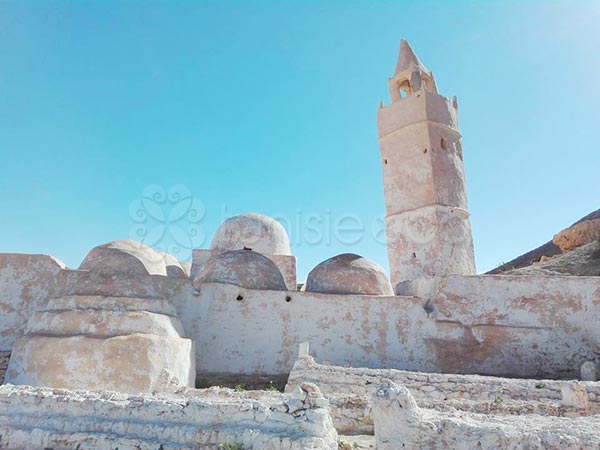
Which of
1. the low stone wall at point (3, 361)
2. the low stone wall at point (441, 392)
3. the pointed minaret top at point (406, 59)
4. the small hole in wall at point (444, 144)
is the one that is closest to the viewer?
the low stone wall at point (441, 392)

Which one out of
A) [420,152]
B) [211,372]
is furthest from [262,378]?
[420,152]

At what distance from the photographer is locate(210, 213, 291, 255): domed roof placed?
1450 cm

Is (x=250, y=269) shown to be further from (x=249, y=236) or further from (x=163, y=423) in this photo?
(x=163, y=423)

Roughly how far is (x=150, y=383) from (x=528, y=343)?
7997 millimetres

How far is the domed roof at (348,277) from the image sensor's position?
10828 mm

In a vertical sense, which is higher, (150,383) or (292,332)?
(292,332)

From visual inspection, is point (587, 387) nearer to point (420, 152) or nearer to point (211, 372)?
point (211, 372)

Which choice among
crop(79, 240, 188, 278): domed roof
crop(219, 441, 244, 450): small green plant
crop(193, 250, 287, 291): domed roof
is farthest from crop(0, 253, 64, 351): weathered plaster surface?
crop(219, 441, 244, 450): small green plant

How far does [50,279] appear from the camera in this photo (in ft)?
31.4

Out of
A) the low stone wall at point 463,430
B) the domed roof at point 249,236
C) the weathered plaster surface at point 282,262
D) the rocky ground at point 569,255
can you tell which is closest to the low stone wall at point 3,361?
the weathered plaster surface at point 282,262

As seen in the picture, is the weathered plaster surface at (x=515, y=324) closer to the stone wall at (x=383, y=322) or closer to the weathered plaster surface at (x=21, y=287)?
the stone wall at (x=383, y=322)

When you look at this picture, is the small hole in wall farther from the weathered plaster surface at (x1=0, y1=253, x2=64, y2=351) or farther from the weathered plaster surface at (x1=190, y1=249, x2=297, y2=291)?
the weathered plaster surface at (x1=0, y1=253, x2=64, y2=351)

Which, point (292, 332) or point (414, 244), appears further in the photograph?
point (414, 244)

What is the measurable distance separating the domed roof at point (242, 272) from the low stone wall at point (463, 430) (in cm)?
642
